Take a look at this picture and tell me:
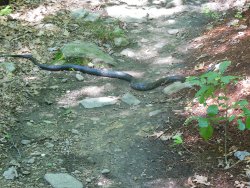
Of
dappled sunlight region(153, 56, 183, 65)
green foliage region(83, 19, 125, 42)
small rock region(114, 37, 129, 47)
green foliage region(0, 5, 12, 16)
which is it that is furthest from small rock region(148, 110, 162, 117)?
green foliage region(0, 5, 12, 16)

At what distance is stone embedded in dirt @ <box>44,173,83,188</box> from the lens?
11.9 ft

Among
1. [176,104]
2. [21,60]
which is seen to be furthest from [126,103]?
[21,60]

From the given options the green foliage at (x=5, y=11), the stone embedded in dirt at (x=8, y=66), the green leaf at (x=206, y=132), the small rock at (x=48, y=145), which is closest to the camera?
the green leaf at (x=206, y=132)

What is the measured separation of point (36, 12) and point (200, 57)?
141 inches

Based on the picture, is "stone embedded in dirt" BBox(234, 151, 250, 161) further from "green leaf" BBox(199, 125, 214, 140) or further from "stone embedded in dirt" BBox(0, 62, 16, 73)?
"stone embedded in dirt" BBox(0, 62, 16, 73)

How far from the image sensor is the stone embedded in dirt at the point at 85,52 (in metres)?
6.63

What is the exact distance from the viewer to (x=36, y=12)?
318 inches

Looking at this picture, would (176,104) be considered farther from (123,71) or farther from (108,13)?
(108,13)

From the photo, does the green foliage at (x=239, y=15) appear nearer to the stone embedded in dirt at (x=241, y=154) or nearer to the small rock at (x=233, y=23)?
the small rock at (x=233, y=23)

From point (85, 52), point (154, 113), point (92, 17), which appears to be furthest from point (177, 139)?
point (92, 17)

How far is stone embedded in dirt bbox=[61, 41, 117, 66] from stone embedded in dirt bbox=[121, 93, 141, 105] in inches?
45.0

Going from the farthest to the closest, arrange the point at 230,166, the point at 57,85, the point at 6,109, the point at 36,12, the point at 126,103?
the point at 36,12 → the point at 57,85 → the point at 126,103 → the point at 6,109 → the point at 230,166

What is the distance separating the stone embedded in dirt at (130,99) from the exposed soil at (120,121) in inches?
3.2

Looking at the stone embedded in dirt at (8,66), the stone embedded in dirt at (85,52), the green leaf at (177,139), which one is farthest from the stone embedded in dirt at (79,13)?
the green leaf at (177,139)
